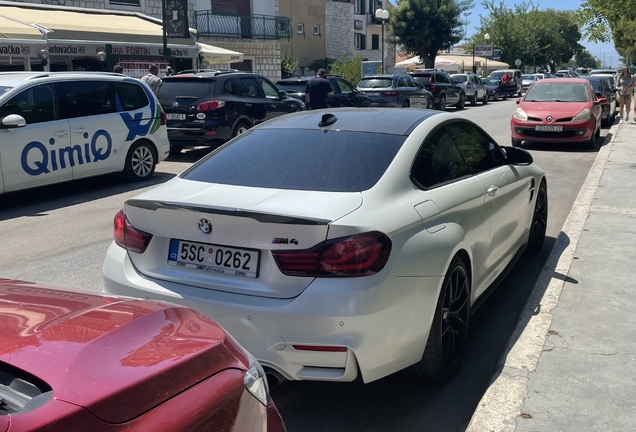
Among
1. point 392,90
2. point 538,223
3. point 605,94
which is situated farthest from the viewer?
point 392,90

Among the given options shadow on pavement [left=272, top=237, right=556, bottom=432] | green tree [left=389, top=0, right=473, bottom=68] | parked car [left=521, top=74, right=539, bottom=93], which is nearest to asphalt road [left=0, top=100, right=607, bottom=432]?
shadow on pavement [left=272, top=237, right=556, bottom=432]

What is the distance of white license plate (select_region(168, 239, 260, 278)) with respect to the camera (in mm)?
3359

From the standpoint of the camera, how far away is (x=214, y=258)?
3.46 m

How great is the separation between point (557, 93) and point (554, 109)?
1.06 meters

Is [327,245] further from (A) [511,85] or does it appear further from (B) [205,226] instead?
(A) [511,85]

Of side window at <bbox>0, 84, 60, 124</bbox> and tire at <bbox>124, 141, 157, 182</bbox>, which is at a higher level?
side window at <bbox>0, 84, 60, 124</bbox>

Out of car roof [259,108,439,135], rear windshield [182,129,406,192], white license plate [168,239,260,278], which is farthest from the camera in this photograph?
car roof [259,108,439,135]

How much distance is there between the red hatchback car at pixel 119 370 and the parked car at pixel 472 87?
107ft

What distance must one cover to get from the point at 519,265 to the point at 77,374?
17.1 feet

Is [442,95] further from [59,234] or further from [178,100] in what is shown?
[59,234]

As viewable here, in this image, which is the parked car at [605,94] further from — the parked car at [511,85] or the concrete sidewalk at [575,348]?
the parked car at [511,85]

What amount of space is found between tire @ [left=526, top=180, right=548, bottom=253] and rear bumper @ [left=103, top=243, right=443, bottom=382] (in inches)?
129

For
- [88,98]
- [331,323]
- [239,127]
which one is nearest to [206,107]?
[239,127]

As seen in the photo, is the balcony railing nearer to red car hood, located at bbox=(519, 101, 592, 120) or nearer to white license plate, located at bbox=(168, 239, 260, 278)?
red car hood, located at bbox=(519, 101, 592, 120)
